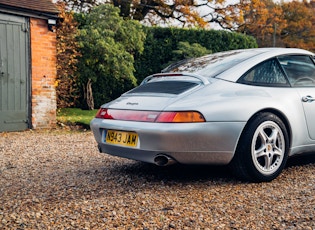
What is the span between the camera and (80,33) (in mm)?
10211

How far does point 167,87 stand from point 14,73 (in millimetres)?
5082

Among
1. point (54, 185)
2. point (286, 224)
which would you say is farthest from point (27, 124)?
point (286, 224)

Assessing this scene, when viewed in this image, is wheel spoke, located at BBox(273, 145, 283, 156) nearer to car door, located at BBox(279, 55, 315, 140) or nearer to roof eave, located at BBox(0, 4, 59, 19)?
car door, located at BBox(279, 55, 315, 140)

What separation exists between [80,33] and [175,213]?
8337mm

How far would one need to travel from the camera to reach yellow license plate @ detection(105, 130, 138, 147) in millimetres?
3326

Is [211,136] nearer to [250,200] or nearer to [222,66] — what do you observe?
[250,200]

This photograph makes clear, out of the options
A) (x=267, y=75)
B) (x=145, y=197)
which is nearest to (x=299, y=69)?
(x=267, y=75)

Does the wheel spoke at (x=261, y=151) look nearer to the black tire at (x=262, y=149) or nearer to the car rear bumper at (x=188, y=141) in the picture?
the black tire at (x=262, y=149)

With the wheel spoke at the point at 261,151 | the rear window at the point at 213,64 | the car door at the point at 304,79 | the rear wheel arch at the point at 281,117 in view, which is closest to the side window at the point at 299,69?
the car door at the point at 304,79

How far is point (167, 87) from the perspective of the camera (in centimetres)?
358

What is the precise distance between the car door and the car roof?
0.25 feet

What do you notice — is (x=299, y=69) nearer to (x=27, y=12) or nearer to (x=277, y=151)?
(x=277, y=151)

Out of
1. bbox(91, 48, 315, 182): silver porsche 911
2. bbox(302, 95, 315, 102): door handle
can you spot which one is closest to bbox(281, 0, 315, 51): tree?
bbox(302, 95, 315, 102): door handle

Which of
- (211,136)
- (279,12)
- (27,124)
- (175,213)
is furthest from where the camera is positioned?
(279,12)
